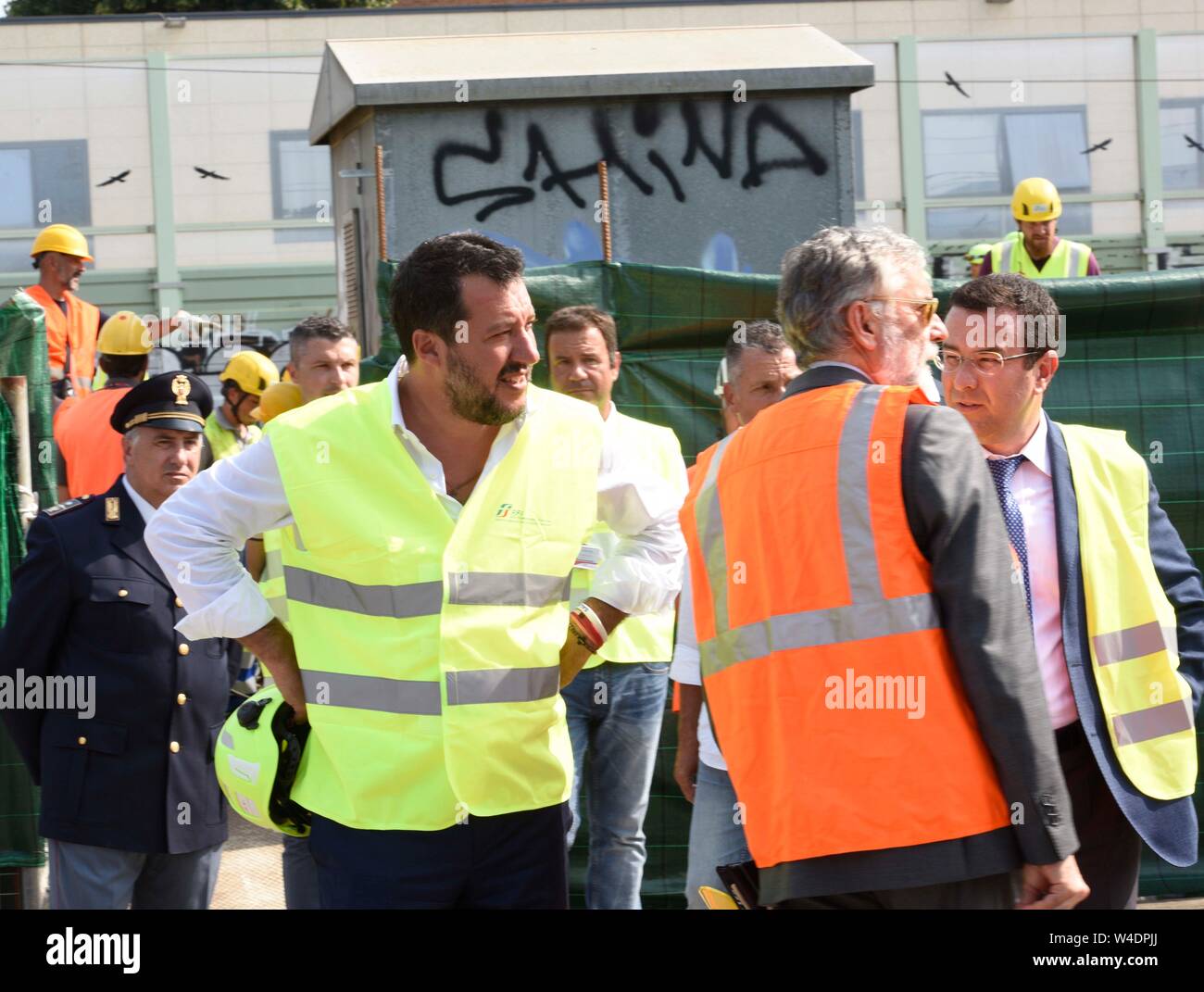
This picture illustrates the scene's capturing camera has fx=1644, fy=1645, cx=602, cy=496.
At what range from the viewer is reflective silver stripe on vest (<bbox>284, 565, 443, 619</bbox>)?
11.7 feet

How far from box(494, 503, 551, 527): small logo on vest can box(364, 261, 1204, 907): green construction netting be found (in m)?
2.75

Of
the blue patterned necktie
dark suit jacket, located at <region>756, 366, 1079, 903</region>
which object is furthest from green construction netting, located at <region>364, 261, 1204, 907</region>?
dark suit jacket, located at <region>756, 366, 1079, 903</region>

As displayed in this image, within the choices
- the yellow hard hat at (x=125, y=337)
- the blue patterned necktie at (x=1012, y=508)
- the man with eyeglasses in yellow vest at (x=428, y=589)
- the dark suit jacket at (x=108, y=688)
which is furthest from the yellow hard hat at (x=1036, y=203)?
the man with eyeglasses in yellow vest at (x=428, y=589)

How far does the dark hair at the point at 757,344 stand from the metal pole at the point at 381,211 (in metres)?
2.66

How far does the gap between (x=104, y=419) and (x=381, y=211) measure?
5.42ft

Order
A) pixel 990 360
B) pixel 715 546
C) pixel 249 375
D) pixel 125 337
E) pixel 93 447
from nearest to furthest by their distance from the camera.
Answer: pixel 715 546 → pixel 990 360 → pixel 93 447 → pixel 125 337 → pixel 249 375

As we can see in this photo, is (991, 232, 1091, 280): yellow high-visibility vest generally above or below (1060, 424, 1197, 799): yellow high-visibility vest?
above

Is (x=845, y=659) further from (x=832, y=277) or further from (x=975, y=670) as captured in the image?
(x=832, y=277)

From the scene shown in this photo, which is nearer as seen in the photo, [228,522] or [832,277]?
[832,277]

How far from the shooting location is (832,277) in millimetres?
3424

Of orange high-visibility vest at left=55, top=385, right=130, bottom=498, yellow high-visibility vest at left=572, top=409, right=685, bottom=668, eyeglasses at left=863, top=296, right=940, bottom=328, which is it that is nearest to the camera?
eyeglasses at left=863, top=296, right=940, bottom=328

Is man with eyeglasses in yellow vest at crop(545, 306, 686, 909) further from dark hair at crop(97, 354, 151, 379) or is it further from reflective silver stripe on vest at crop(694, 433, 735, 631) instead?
dark hair at crop(97, 354, 151, 379)

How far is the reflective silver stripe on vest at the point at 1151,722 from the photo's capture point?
3.88 metres

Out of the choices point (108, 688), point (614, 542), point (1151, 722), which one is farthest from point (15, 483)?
point (1151, 722)
